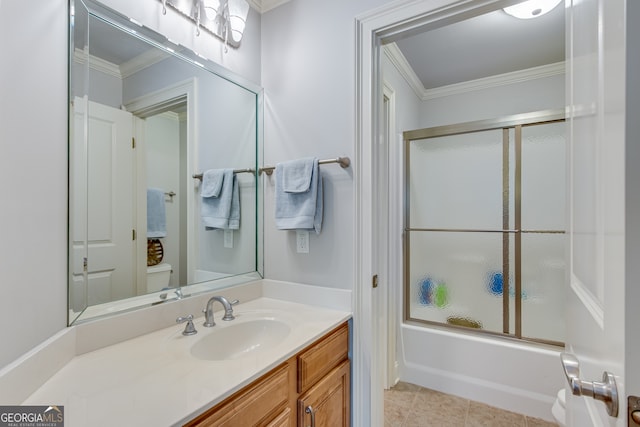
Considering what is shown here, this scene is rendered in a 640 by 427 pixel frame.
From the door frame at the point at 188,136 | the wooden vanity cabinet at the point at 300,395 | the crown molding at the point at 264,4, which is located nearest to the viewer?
the wooden vanity cabinet at the point at 300,395

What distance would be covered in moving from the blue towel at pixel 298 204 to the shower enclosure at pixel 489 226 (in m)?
1.24

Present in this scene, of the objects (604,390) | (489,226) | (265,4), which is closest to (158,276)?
(604,390)

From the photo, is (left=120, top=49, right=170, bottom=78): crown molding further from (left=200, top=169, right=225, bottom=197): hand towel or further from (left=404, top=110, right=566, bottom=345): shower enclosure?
(left=404, top=110, right=566, bottom=345): shower enclosure

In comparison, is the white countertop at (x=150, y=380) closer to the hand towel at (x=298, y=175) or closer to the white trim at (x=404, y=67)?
the hand towel at (x=298, y=175)

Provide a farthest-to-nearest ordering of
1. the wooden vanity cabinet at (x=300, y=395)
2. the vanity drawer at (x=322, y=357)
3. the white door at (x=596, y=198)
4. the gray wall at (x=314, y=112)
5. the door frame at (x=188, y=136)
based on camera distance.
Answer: the gray wall at (x=314, y=112), the door frame at (x=188, y=136), the vanity drawer at (x=322, y=357), the wooden vanity cabinet at (x=300, y=395), the white door at (x=596, y=198)

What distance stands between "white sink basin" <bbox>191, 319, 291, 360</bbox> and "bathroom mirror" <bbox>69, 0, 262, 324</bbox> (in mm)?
253

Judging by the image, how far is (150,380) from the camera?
781mm

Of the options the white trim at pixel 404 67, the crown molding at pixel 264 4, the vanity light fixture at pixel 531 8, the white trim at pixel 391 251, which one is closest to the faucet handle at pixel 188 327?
the white trim at pixel 391 251

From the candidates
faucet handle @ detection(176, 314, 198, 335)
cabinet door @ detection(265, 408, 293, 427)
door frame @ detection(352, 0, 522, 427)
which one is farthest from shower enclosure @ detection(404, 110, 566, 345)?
faucet handle @ detection(176, 314, 198, 335)

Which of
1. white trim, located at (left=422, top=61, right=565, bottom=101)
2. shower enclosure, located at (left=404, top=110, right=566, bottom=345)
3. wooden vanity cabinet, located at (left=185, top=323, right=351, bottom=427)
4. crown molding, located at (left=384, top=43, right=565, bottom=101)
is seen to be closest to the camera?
wooden vanity cabinet, located at (left=185, top=323, right=351, bottom=427)

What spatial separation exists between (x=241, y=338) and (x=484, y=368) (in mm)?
1686

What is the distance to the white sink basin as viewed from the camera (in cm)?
114

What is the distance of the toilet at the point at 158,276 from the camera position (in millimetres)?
1213

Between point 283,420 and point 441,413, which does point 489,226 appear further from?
point 283,420
